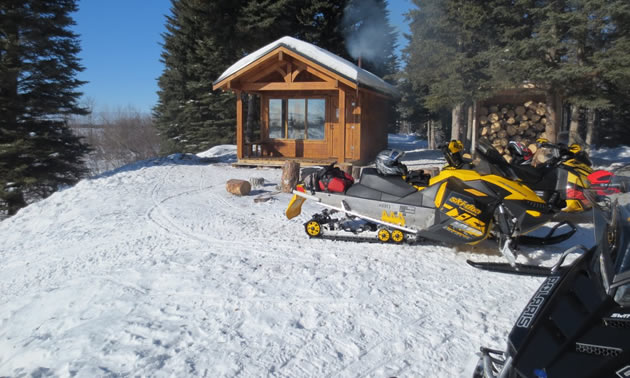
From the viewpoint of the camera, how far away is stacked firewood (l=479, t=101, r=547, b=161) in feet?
Answer: 43.0

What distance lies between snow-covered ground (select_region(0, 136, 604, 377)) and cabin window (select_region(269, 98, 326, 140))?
7.57 metres

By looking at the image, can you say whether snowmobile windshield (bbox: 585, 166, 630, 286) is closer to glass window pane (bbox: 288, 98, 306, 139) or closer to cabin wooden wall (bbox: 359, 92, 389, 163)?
cabin wooden wall (bbox: 359, 92, 389, 163)

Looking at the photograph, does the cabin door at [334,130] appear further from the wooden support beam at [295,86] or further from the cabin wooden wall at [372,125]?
the wooden support beam at [295,86]

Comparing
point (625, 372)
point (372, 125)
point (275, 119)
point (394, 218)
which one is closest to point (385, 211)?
point (394, 218)

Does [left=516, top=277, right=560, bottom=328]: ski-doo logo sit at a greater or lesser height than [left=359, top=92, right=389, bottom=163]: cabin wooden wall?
lesser

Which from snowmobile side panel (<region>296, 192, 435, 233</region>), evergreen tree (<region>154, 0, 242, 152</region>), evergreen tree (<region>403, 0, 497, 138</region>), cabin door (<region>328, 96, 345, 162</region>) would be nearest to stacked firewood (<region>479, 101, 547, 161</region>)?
evergreen tree (<region>403, 0, 497, 138</region>)

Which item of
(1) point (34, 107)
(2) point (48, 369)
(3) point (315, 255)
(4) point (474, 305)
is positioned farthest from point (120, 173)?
(4) point (474, 305)

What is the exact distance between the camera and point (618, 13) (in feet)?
29.2

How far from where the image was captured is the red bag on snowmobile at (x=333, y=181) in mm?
5242

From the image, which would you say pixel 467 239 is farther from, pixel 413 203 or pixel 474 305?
pixel 474 305

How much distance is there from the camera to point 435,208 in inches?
181

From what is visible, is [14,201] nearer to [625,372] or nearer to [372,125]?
[372,125]

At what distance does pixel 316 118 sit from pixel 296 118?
2.28ft

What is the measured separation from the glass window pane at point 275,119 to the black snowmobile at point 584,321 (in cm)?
1236
